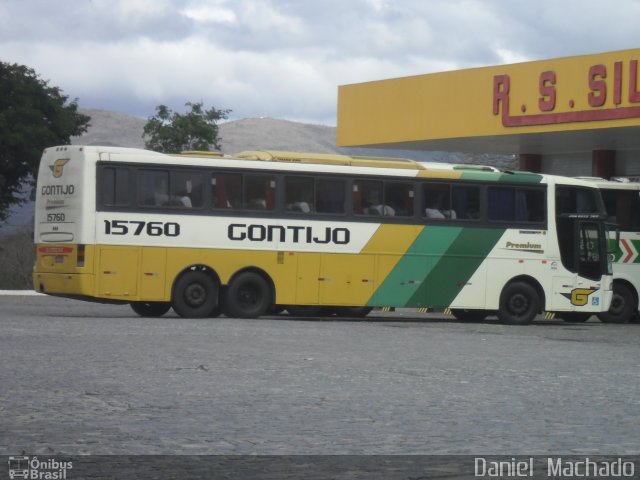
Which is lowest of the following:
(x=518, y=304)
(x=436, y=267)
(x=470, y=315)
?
(x=470, y=315)

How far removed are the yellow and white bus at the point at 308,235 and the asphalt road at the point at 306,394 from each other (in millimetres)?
4636

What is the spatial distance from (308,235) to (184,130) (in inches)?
1514

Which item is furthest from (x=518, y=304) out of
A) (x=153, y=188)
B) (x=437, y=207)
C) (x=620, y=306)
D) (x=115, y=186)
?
(x=115, y=186)

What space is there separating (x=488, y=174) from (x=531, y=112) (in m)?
7.59

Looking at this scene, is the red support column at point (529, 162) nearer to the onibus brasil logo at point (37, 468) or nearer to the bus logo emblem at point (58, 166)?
the bus logo emblem at point (58, 166)

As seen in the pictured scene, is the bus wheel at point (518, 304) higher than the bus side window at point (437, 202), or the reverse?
the bus side window at point (437, 202)

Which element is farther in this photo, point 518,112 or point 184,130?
point 184,130

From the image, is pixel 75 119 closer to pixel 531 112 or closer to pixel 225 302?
pixel 531 112

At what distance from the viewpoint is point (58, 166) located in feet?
85.2

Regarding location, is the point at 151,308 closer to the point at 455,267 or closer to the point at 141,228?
the point at 141,228

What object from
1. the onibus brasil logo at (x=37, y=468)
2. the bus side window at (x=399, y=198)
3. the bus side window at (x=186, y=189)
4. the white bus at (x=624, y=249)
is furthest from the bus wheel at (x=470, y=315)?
the onibus brasil logo at (x=37, y=468)

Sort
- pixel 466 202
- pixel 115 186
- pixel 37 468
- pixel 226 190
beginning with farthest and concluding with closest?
pixel 466 202 < pixel 226 190 < pixel 115 186 < pixel 37 468

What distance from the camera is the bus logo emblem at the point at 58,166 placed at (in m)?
25.9

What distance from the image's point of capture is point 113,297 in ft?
83.1
